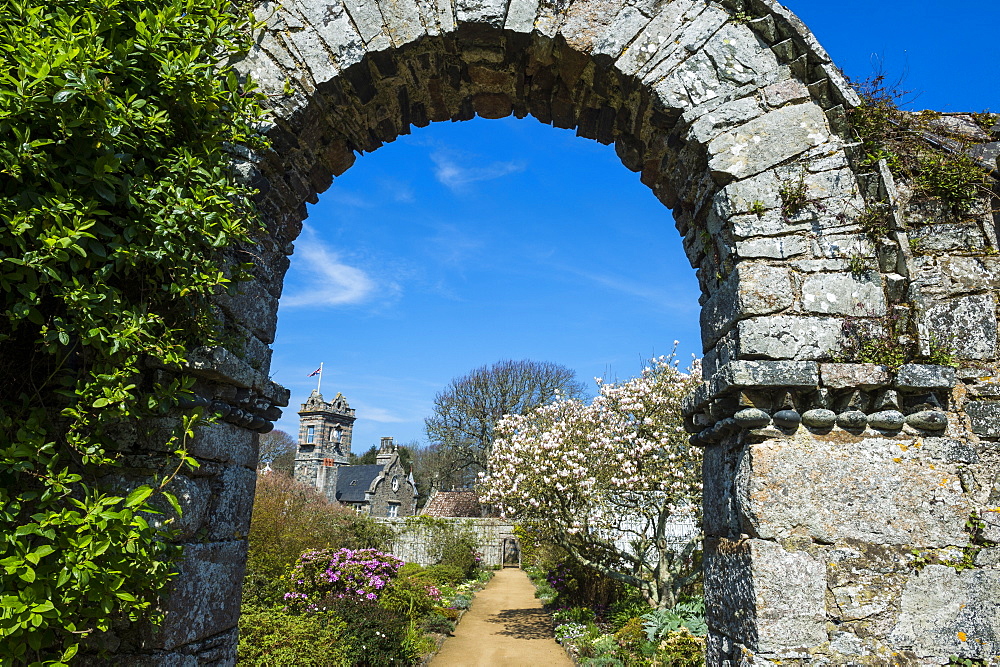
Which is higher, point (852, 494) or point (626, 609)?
point (852, 494)

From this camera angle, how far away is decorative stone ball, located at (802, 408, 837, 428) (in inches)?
99.6

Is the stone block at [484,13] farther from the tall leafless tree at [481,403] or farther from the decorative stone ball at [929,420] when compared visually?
the tall leafless tree at [481,403]

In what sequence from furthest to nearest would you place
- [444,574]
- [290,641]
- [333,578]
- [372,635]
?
[444,574] < [333,578] < [372,635] < [290,641]

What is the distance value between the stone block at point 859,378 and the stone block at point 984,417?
464 millimetres

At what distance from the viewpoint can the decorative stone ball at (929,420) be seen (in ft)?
8.34

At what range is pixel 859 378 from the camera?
2.55m

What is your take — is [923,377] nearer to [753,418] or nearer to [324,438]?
[753,418]

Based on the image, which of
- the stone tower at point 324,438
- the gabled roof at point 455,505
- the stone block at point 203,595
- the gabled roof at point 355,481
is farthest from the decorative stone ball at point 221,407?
the stone tower at point 324,438

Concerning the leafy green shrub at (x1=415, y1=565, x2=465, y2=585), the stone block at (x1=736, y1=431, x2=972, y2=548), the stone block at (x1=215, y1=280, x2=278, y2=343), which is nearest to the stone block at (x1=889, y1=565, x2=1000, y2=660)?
the stone block at (x1=736, y1=431, x2=972, y2=548)

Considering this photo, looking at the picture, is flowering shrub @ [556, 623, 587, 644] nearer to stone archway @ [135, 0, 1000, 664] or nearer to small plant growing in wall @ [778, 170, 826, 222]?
stone archway @ [135, 0, 1000, 664]

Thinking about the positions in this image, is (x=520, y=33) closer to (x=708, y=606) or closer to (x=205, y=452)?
(x=205, y=452)

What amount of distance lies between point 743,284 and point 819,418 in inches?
25.5

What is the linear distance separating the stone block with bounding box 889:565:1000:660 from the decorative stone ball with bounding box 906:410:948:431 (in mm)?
559

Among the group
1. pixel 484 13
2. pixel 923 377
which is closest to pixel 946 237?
pixel 923 377
